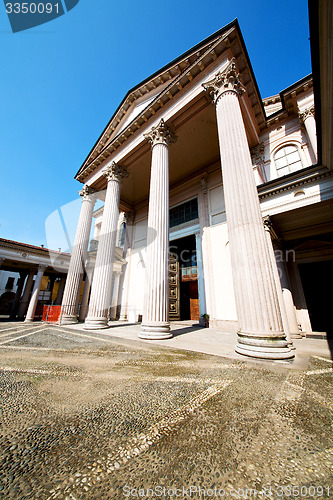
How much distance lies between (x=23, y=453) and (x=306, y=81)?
13503 millimetres

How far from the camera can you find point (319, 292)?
8141mm

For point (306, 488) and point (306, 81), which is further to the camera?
point (306, 81)

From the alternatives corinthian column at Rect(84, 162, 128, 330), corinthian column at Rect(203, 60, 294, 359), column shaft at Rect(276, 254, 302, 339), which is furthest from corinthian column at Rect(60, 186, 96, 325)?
column shaft at Rect(276, 254, 302, 339)

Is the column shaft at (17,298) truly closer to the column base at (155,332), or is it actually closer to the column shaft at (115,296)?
the column shaft at (115,296)

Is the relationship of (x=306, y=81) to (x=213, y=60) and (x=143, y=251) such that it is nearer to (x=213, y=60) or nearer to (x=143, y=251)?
(x=213, y=60)

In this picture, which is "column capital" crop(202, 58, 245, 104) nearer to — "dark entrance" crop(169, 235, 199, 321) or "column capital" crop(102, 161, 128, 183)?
"column capital" crop(102, 161, 128, 183)

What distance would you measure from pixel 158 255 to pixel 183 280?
6326mm

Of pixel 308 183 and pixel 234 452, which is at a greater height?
pixel 308 183

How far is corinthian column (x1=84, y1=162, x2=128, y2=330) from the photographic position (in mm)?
7556

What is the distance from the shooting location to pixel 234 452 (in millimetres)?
1039

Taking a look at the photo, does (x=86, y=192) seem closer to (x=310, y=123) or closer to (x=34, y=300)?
(x=34, y=300)

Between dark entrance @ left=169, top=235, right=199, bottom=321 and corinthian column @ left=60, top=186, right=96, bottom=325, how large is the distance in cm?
547

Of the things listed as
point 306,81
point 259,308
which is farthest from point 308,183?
point 306,81

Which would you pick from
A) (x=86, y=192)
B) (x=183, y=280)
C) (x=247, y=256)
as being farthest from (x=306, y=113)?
(x=86, y=192)
